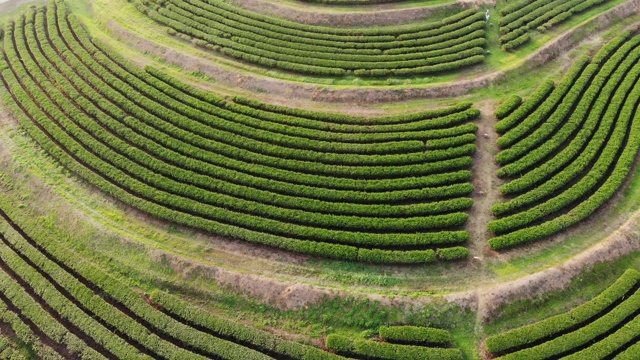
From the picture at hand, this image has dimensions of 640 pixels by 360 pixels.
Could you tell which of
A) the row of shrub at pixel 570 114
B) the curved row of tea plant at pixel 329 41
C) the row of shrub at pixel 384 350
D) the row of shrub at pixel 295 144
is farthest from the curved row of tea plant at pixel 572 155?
the curved row of tea plant at pixel 329 41

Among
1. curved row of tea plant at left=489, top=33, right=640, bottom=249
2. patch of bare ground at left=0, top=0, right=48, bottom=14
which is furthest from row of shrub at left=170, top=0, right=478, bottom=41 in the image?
patch of bare ground at left=0, top=0, right=48, bottom=14

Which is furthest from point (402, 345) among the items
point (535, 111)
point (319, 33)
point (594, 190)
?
point (319, 33)

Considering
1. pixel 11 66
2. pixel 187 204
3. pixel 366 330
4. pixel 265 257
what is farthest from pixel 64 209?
pixel 366 330

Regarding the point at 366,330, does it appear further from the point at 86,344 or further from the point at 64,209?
the point at 64,209

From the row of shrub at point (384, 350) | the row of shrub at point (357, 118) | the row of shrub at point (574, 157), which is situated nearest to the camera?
the row of shrub at point (384, 350)

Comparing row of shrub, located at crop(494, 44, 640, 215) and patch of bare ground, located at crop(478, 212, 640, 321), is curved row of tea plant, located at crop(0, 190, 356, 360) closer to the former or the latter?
patch of bare ground, located at crop(478, 212, 640, 321)

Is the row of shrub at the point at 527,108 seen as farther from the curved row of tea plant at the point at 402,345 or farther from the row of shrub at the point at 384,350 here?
the row of shrub at the point at 384,350
